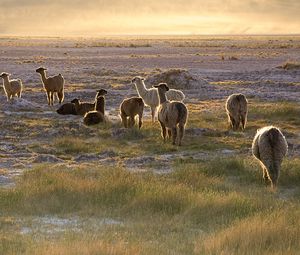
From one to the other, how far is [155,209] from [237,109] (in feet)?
28.2

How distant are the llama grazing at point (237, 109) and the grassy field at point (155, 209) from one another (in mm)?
2853

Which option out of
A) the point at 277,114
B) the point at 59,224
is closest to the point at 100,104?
the point at 277,114

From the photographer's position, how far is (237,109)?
1822 centimetres

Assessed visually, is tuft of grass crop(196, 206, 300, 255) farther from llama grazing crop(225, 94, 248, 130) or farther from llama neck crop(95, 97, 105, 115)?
llama neck crop(95, 97, 105, 115)

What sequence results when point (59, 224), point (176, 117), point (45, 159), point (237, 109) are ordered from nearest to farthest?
point (59, 224) → point (45, 159) → point (176, 117) → point (237, 109)

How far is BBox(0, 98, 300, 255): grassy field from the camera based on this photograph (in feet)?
26.5

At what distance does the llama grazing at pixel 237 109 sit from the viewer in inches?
713

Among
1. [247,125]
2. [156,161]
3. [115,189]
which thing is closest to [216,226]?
[115,189]

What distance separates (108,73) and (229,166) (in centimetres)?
3022

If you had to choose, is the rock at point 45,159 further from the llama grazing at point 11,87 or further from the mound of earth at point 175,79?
the mound of earth at point 175,79

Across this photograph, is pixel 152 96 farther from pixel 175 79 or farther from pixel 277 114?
pixel 175 79

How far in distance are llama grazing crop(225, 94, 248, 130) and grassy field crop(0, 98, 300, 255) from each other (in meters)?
2.85

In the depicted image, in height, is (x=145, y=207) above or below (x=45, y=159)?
above

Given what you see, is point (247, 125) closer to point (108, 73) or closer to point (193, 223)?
point (193, 223)
